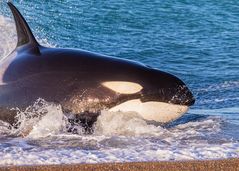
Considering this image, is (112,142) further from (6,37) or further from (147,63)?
(147,63)

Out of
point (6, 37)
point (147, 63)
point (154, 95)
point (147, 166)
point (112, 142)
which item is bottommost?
point (147, 63)

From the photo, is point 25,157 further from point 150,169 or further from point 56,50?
point 56,50

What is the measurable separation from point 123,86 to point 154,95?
0.40 metres

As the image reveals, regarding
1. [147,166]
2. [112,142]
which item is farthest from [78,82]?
[147,166]

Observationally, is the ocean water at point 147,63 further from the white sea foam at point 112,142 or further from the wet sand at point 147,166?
the wet sand at point 147,166

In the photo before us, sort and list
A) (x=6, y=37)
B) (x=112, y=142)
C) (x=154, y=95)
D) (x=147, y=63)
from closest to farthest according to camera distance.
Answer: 1. (x=112, y=142)
2. (x=154, y=95)
3. (x=6, y=37)
4. (x=147, y=63)

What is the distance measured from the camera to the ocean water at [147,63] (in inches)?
260

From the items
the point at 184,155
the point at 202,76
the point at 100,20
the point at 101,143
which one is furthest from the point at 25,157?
the point at 100,20

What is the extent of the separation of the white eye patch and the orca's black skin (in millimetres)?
39

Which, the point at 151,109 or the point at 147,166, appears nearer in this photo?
the point at 147,166

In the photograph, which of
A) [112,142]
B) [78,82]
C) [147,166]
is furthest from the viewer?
[78,82]

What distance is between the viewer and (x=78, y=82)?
7898 millimetres

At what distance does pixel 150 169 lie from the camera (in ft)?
18.6

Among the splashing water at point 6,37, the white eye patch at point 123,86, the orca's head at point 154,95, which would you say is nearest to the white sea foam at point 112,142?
the orca's head at point 154,95
